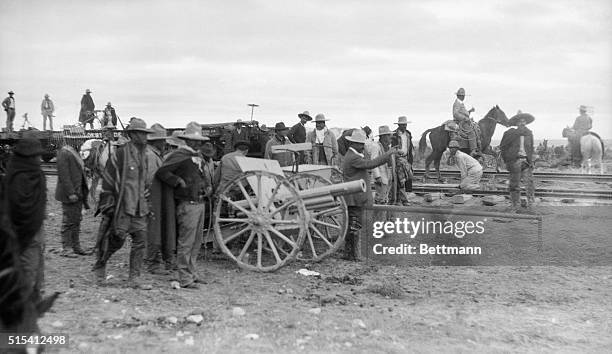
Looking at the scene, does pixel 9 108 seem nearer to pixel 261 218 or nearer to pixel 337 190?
pixel 261 218

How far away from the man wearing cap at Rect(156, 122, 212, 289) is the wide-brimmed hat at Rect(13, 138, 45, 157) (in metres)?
1.76

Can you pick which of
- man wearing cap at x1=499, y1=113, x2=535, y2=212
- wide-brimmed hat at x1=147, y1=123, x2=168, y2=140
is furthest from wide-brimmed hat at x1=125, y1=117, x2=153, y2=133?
man wearing cap at x1=499, y1=113, x2=535, y2=212

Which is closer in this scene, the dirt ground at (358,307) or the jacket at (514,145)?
the dirt ground at (358,307)

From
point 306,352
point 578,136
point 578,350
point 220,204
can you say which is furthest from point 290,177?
point 578,136

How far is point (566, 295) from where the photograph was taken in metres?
6.62

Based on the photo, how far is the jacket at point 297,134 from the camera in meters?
→ 13.1

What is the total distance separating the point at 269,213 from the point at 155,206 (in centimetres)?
129

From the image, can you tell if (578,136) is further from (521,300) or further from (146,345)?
(146,345)

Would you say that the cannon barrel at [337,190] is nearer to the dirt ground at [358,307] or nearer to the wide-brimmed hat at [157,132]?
the dirt ground at [358,307]

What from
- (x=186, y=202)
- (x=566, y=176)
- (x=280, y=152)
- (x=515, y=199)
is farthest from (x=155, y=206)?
(x=566, y=176)

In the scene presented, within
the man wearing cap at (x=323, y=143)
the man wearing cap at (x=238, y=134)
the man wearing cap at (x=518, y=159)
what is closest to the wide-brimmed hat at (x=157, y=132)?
the man wearing cap at (x=238, y=134)

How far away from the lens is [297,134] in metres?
13.2

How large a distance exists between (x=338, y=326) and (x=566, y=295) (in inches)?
107

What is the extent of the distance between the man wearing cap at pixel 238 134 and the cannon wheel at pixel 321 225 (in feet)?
12.9
